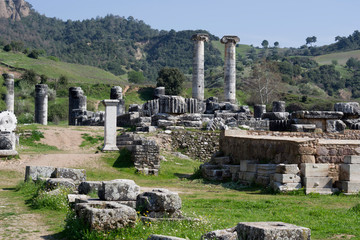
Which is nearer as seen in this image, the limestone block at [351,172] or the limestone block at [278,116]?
the limestone block at [351,172]

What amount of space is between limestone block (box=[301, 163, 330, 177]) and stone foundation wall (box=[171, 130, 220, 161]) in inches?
491

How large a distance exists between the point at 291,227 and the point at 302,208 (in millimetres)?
5511

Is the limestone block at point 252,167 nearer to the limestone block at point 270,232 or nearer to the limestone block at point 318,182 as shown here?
the limestone block at point 318,182

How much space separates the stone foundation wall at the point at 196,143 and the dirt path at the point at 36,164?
4.42 m

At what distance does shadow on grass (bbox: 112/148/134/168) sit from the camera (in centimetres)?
2128

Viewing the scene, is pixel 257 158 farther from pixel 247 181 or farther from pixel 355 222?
pixel 355 222

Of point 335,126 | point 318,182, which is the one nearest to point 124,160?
point 318,182

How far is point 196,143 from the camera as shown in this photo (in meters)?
28.2

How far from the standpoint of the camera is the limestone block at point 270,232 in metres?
6.44

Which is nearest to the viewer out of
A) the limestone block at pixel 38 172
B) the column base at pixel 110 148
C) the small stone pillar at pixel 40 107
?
the limestone block at pixel 38 172

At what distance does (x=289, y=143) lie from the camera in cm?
1636

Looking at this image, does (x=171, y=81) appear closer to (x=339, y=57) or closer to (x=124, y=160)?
(x=124, y=160)

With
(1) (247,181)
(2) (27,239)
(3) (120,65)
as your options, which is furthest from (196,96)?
(3) (120,65)

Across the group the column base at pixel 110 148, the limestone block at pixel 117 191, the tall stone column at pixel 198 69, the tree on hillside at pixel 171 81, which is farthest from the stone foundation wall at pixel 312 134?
the tree on hillside at pixel 171 81
